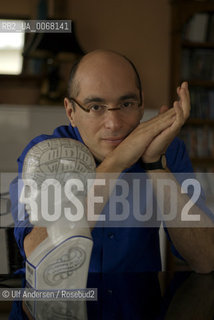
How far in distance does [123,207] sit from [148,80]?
6.76 feet

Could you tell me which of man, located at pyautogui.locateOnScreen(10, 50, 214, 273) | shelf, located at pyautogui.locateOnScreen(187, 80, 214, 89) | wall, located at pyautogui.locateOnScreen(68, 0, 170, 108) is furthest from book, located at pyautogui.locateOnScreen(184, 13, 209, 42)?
man, located at pyautogui.locateOnScreen(10, 50, 214, 273)

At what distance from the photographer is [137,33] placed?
9.07ft

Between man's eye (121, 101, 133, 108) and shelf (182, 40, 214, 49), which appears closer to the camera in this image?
man's eye (121, 101, 133, 108)

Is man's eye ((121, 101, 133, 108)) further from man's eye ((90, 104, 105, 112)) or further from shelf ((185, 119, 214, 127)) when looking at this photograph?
shelf ((185, 119, 214, 127))

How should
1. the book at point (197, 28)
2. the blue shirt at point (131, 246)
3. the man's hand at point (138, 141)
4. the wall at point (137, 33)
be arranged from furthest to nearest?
the book at point (197, 28) < the wall at point (137, 33) < the blue shirt at point (131, 246) < the man's hand at point (138, 141)

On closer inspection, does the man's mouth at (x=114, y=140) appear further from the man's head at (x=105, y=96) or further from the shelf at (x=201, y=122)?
the shelf at (x=201, y=122)

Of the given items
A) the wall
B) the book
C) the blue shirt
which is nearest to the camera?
the blue shirt

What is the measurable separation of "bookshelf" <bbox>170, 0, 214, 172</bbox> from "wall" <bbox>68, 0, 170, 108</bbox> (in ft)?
0.22

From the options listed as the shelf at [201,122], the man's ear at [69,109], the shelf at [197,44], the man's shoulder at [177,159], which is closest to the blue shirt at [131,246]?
the man's shoulder at [177,159]

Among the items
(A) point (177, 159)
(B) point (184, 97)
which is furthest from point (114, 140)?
(A) point (177, 159)

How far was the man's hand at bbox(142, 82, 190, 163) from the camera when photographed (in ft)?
1.96

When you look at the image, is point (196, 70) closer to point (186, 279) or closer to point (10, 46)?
point (10, 46)

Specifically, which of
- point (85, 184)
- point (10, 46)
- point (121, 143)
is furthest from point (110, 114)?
point (10, 46)

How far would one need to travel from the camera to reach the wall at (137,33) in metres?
2.69
